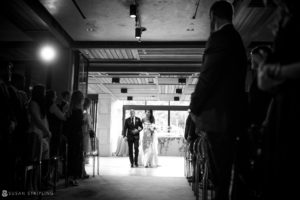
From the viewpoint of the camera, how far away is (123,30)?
579 cm

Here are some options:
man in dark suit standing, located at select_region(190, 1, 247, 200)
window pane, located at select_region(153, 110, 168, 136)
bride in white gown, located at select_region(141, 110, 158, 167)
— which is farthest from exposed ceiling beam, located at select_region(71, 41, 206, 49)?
window pane, located at select_region(153, 110, 168, 136)

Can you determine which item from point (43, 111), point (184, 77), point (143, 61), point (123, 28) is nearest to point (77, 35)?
point (123, 28)

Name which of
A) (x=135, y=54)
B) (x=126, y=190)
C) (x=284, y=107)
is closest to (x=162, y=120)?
(x=135, y=54)

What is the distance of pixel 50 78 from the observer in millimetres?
6477

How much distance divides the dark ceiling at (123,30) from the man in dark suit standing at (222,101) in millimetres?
2898

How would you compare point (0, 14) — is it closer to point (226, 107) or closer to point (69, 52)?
point (69, 52)

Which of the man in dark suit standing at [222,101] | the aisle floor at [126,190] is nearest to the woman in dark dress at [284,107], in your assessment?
the man in dark suit standing at [222,101]

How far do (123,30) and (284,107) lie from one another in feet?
16.5

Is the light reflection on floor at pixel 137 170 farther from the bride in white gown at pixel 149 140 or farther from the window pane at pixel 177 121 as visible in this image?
the window pane at pixel 177 121

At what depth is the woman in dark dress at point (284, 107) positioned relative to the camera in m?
1.03

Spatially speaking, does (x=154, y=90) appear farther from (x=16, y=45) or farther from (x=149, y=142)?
(x=16, y=45)

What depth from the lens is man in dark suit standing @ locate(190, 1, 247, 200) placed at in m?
1.63

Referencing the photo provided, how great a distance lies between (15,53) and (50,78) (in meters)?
1.84

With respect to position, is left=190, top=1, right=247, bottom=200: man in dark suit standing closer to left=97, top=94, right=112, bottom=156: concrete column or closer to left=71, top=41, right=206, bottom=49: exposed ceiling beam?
left=71, top=41, right=206, bottom=49: exposed ceiling beam
